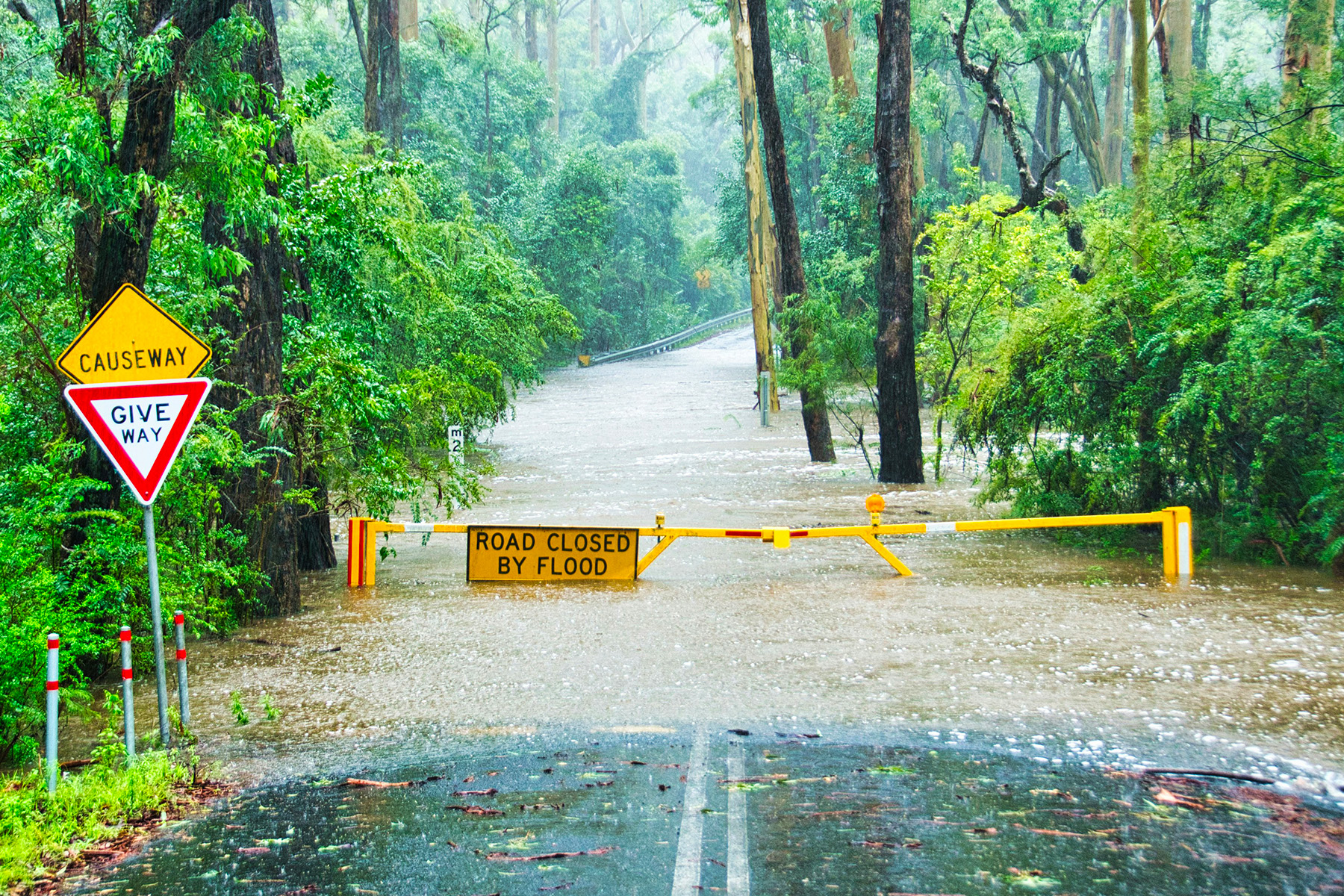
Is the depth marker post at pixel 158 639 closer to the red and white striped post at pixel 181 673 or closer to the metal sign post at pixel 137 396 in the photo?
the metal sign post at pixel 137 396

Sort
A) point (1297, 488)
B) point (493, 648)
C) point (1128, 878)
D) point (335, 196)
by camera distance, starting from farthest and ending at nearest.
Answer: point (335, 196) → point (1297, 488) → point (493, 648) → point (1128, 878)

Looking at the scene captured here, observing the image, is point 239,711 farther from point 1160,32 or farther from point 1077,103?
point 1077,103

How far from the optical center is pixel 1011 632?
9.53 metres

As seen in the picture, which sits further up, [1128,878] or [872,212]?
[872,212]

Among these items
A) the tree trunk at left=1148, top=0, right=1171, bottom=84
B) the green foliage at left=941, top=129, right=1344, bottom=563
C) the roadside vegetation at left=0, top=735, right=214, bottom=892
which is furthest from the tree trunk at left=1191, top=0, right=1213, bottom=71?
the roadside vegetation at left=0, top=735, right=214, bottom=892

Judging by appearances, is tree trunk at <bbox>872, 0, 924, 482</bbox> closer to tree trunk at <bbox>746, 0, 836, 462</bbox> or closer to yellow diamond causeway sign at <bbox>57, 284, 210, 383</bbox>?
tree trunk at <bbox>746, 0, 836, 462</bbox>

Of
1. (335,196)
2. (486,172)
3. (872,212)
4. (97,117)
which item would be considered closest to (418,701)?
(97,117)

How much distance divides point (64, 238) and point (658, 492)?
11835mm

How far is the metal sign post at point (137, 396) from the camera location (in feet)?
23.0

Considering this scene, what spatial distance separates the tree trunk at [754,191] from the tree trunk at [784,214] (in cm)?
839

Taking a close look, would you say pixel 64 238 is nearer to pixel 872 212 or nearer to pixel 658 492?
pixel 658 492

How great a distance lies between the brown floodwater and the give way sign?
1749 millimetres

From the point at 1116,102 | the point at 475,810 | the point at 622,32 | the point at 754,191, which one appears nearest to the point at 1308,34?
the point at 754,191

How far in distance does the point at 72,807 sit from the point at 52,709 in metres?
0.61
